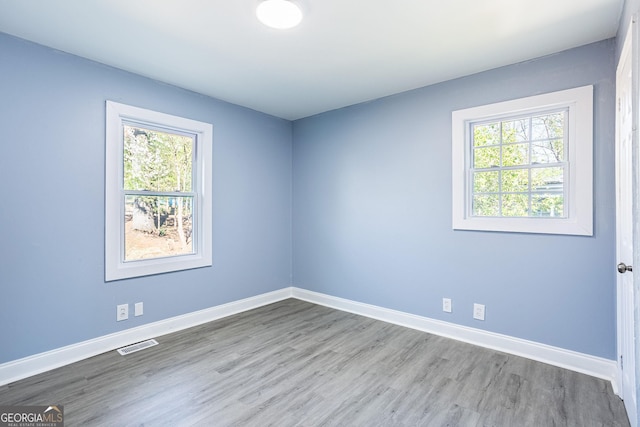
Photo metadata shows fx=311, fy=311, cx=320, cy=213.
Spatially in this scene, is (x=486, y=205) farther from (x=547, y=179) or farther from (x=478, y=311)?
(x=478, y=311)

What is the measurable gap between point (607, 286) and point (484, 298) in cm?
86

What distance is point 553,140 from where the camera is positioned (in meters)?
2.56

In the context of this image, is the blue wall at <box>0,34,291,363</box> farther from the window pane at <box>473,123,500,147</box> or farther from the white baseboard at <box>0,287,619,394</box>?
the window pane at <box>473,123,500,147</box>

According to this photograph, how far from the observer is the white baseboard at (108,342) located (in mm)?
2269

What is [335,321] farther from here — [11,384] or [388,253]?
[11,384]

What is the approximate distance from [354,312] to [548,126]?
8.82 feet

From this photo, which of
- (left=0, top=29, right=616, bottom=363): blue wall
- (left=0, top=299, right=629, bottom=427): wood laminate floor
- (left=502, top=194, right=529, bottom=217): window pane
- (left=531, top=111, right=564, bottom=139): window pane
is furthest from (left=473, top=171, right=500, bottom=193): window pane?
(left=0, top=299, right=629, bottom=427): wood laminate floor

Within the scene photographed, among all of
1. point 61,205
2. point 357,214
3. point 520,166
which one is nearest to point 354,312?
point 357,214

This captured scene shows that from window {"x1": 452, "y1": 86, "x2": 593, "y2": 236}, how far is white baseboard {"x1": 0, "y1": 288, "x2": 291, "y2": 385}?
105 inches

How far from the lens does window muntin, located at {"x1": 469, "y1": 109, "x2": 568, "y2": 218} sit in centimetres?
255

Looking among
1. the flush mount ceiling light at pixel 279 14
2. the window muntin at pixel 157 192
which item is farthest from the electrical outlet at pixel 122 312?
the flush mount ceiling light at pixel 279 14

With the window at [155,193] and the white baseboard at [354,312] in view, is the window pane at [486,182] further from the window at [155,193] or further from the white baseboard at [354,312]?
the window at [155,193]

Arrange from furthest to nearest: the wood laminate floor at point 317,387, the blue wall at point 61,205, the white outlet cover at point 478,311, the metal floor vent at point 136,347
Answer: the white outlet cover at point 478,311
the metal floor vent at point 136,347
the blue wall at point 61,205
the wood laminate floor at point 317,387

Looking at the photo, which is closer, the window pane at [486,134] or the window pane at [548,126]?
the window pane at [548,126]
